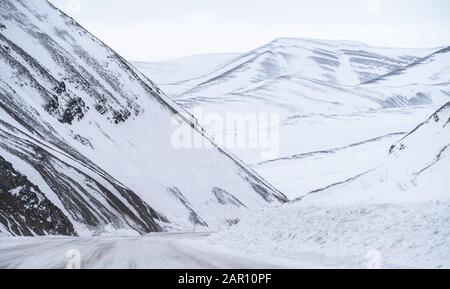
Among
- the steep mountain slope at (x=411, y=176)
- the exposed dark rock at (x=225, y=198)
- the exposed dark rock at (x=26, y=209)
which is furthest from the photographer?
the exposed dark rock at (x=225, y=198)

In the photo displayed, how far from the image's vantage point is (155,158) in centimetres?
7644

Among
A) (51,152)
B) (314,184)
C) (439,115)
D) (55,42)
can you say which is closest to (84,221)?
(51,152)

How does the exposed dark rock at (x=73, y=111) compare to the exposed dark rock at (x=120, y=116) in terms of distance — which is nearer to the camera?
the exposed dark rock at (x=73, y=111)

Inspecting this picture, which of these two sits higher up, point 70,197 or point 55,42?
point 55,42

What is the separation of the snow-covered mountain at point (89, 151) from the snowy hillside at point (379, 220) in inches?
478

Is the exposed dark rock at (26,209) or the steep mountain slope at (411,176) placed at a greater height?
the steep mountain slope at (411,176)

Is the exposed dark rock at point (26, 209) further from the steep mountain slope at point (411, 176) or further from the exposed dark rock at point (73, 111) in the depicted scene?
the exposed dark rock at point (73, 111)

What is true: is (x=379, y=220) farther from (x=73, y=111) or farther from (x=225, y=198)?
(x=225, y=198)

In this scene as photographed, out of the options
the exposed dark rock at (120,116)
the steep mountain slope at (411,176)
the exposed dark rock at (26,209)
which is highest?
the exposed dark rock at (120,116)

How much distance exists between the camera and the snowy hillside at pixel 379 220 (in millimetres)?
15734

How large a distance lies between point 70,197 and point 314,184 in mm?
84513

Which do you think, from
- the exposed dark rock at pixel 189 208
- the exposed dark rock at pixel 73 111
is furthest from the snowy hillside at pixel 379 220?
the exposed dark rock at pixel 73 111

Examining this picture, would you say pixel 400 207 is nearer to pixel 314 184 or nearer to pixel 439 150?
pixel 439 150

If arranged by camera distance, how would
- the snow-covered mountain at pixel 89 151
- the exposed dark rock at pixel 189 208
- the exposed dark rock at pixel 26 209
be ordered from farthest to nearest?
the exposed dark rock at pixel 189 208
the snow-covered mountain at pixel 89 151
the exposed dark rock at pixel 26 209
